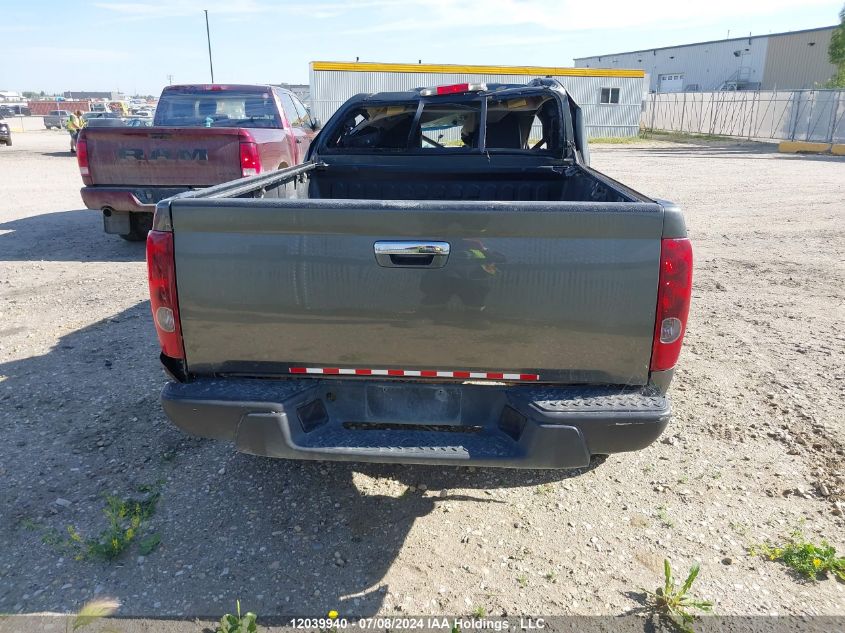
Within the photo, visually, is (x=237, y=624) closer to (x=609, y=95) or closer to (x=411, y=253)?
(x=411, y=253)

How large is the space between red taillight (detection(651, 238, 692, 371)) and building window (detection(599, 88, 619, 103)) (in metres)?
32.8

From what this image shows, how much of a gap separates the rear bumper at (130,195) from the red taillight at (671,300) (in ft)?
21.1

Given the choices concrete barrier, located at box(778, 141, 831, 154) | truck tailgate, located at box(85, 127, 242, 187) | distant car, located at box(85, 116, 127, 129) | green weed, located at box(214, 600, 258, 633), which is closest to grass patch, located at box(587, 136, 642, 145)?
concrete barrier, located at box(778, 141, 831, 154)

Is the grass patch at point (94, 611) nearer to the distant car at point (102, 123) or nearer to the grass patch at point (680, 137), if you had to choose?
the distant car at point (102, 123)

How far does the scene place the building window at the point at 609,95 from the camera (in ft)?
106

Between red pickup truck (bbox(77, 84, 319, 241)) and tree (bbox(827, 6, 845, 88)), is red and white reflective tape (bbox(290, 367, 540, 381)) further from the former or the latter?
tree (bbox(827, 6, 845, 88))

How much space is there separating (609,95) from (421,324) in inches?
1314

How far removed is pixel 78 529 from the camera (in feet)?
9.82

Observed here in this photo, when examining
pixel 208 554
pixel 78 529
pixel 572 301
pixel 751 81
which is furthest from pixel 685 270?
pixel 751 81

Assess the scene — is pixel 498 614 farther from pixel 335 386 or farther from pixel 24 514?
pixel 24 514

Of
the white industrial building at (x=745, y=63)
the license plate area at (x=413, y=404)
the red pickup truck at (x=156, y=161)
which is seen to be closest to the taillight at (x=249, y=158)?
the red pickup truck at (x=156, y=161)

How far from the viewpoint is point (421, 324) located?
255 centimetres

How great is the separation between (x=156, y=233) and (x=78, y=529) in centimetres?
153

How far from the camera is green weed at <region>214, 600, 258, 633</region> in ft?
7.87
